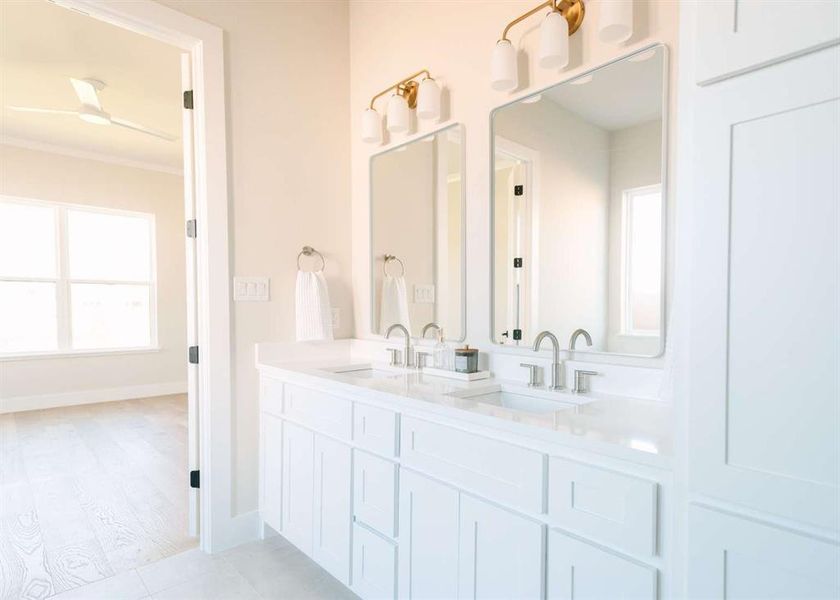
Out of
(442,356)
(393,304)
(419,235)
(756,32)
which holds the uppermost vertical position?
(756,32)

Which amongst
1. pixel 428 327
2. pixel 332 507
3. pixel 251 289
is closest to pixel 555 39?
pixel 428 327

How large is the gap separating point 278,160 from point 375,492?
1710 millimetres

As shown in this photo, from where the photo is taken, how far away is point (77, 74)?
351 centimetres

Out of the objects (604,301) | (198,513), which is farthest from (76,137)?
(604,301)

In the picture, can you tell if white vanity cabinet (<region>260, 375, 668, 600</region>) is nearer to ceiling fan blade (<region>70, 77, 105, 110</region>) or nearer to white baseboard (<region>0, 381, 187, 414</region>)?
ceiling fan blade (<region>70, 77, 105, 110</region>)

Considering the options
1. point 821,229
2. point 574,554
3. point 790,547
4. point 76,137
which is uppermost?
point 76,137

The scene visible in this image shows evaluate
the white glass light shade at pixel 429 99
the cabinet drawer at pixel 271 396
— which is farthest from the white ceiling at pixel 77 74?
the cabinet drawer at pixel 271 396

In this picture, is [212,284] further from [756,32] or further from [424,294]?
[756,32]

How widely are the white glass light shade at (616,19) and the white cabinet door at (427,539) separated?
1.45 metres

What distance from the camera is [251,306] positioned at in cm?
236

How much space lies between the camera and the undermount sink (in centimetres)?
160

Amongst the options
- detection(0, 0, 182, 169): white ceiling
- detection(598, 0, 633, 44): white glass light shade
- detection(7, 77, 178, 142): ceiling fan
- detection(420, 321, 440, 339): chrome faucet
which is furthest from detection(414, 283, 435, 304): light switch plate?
detection(7, 77, 178, 142): ceiling fan

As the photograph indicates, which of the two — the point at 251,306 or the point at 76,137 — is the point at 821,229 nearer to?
the point at 251,306

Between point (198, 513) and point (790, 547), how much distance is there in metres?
2.38
